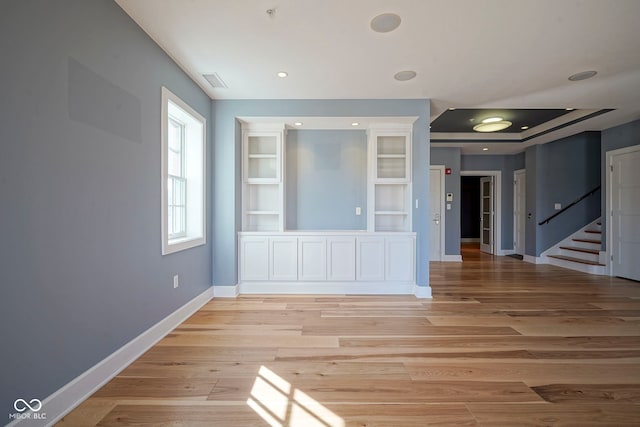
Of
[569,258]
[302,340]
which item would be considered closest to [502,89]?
[302,340]

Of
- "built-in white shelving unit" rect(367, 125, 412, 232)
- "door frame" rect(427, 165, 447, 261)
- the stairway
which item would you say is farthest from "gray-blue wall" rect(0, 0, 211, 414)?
the stairway

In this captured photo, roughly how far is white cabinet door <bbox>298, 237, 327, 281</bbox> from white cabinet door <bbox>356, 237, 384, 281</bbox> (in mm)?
477

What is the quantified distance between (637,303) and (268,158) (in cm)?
521

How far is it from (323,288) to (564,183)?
6.11m

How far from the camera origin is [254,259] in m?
3.94

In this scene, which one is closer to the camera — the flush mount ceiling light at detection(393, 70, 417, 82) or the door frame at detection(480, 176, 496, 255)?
the flush mount ceiling light at detection(393, 70, 417, 82)

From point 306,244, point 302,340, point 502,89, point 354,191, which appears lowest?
point 302,340

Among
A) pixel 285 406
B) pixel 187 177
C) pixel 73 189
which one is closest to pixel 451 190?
pixel 187 177

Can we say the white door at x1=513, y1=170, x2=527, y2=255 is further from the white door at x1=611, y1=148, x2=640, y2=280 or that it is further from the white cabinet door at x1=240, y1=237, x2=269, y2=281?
the white cabinet door at x1=240, y1=237, x2=269, y2=281

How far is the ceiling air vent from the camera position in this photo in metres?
3.09

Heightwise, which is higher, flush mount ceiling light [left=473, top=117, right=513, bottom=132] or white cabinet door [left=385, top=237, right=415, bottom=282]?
flush mount ceiling light [left=473, top=117, right=513, bottom=132]

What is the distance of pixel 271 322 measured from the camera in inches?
116

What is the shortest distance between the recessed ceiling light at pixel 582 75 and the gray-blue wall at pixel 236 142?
1.52 meters

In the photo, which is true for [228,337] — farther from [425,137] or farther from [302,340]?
[425,137]
